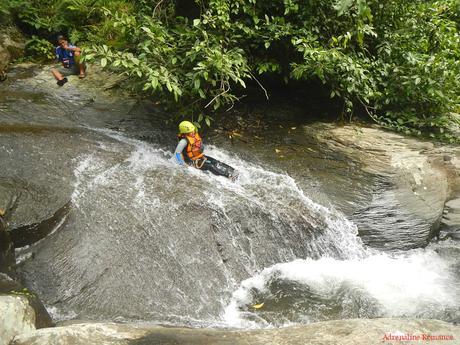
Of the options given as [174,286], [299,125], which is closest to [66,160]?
[174,286]

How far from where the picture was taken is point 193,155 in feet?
20.7

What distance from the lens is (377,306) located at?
4.62 metres

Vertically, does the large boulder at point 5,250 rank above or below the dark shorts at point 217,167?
below

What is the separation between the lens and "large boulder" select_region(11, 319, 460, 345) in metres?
2.85

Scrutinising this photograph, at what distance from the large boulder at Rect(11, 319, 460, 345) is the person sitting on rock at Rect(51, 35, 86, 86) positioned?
21.2ft

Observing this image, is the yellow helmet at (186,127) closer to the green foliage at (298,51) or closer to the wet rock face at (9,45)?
the green foliage at (298,51)

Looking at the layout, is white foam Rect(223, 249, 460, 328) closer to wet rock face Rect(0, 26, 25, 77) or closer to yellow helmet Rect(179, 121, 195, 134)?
yellow helmet Rect(179, 121, 195, 134)

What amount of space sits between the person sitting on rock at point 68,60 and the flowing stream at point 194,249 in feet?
6.63

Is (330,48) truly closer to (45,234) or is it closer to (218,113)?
(218,113)

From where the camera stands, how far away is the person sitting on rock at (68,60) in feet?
27.0

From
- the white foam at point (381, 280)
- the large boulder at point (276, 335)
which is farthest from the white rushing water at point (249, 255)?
the large boulder at point (276, 335)

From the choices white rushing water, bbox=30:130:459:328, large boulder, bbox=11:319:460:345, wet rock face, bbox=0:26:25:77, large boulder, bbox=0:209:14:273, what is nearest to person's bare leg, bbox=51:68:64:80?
wet rock face, bbox=0:26:25:77

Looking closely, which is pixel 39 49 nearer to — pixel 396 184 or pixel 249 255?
pixel 249 255

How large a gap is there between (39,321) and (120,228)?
1.56m
